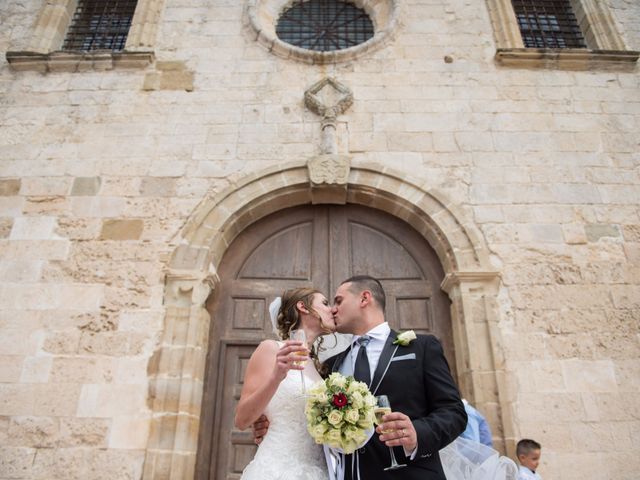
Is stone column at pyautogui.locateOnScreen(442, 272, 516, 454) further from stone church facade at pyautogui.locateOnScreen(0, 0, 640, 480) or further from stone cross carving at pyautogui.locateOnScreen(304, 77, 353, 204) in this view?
stone cross carving at pyautogui.locateOnScreen(304, 77, 353, 204)

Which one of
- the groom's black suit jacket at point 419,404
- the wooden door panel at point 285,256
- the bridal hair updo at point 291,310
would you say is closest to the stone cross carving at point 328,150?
Result: the wooden door panel at point 285,256

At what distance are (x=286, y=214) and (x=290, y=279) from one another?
0.81m

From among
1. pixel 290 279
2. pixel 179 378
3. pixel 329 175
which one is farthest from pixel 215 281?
pixel 329 175

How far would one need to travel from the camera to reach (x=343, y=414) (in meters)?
1.88

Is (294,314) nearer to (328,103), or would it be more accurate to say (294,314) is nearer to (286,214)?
(286,214)

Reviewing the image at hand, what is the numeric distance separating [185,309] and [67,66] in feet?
11.9

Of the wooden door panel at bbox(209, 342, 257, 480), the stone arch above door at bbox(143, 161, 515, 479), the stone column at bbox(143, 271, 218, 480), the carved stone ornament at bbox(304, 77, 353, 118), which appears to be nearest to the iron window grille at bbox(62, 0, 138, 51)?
the carved stone ornament at bbox(304, 77, 353, 118)

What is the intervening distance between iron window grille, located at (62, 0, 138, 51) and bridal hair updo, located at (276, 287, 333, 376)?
535cm

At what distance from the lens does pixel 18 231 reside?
15.8 ft

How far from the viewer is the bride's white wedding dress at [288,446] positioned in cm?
220

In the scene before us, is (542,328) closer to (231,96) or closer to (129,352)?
(129,352)

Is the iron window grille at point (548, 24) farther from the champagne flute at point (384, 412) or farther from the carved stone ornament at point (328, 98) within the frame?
the champagne flute at point (384, 412)

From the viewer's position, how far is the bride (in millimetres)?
2119

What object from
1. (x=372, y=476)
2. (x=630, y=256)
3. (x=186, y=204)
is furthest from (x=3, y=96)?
(x=630, y=256)
